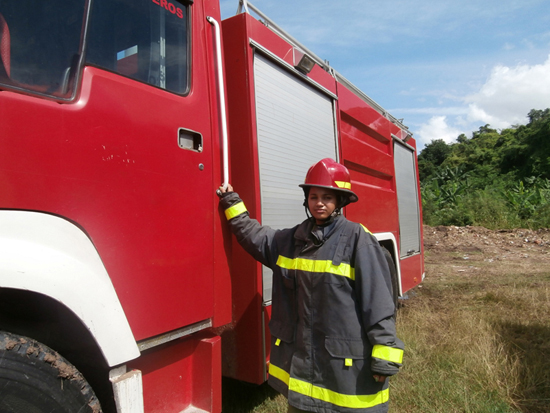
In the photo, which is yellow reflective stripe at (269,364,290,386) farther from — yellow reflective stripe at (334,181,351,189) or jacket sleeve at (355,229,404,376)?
yellow reflective stripe at (334,181,351,189)

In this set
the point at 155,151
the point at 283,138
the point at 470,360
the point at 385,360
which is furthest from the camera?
the point at 470,360

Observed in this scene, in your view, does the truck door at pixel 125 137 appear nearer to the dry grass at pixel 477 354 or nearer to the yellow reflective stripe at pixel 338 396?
the yellow reflective stripe at pixel 338 396

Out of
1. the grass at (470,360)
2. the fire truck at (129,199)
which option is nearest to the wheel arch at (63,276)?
the fire truck at (129,199)

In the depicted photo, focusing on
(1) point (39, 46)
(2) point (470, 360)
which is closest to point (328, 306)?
(1) point (39, 46)

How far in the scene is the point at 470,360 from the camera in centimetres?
352

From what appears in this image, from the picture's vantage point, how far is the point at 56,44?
149cm

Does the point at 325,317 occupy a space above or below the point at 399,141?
below

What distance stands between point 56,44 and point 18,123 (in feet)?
1.16

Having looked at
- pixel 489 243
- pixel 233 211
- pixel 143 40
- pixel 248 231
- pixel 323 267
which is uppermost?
pixel 143 40

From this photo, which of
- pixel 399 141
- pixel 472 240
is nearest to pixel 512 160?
pixel 472 240

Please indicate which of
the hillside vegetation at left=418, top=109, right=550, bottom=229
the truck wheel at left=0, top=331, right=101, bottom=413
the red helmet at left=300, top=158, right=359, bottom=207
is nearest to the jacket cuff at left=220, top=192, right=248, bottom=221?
the red helmet at left=300, top=158, right=359, bottom=207

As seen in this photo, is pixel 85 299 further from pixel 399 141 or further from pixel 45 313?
pixel 399 141

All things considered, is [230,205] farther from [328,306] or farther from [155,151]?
[328,306]

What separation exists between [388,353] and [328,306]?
0.32m
